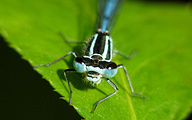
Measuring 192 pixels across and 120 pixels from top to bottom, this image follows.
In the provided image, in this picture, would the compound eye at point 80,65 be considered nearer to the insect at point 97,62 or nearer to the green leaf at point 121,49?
the insect at point 97,62

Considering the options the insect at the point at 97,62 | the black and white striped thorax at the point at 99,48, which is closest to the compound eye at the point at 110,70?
the insect at the point at 97,62

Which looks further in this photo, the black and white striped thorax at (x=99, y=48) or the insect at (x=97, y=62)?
the black and white striped thorax at (x=99, y=48)

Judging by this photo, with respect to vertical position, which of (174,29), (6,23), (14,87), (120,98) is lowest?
(120,98)

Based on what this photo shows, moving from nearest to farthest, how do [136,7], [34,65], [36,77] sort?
[34,65], [36,77], [136,7]

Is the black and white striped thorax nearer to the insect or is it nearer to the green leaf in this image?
the insect

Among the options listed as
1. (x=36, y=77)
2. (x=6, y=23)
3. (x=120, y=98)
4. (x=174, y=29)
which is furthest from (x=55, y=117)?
(x=174, y=29)

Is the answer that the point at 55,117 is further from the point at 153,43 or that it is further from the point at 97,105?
the point at 153,43
